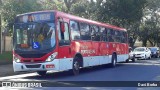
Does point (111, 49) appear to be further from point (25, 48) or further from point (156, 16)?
point (156, 16)

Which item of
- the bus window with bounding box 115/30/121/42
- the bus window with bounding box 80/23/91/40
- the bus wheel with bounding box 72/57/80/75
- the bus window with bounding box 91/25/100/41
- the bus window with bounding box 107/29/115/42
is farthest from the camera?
the bus window with bounding box 115/30/121/42

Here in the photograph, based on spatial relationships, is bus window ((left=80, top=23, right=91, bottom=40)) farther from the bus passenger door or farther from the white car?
the white car

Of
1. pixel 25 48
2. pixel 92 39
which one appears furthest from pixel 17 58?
pixel 92 39

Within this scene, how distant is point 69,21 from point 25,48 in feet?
8.96

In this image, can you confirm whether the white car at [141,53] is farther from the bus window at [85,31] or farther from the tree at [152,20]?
the bus window at [85,31]

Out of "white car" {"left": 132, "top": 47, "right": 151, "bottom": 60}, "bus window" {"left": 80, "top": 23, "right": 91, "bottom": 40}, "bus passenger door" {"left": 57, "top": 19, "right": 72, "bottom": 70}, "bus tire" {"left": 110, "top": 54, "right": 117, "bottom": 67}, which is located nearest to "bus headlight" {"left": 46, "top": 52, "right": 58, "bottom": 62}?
"bus passenger door" {"left": 57, "top": 19, "right": 72, "bottom": 70}

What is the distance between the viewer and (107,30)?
2411 centimetres

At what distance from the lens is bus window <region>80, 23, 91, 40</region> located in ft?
64.0

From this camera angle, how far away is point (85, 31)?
19984 millimetres

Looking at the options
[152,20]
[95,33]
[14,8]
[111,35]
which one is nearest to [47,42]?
[95,33]

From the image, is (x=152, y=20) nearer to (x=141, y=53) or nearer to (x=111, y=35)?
(x=141, y=53)

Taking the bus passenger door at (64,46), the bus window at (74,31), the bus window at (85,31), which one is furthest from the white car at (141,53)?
the bus passenger door at (64,46)

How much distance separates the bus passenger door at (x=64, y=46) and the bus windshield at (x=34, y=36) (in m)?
0.44

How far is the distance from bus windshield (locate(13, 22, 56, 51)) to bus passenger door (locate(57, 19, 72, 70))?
44 centimetres
